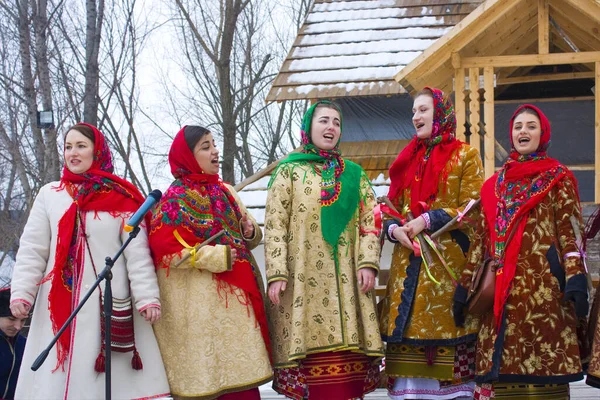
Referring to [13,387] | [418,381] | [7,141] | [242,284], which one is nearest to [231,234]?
[242,284]

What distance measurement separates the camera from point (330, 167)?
4.26 metres

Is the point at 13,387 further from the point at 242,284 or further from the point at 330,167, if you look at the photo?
the point at 330,167

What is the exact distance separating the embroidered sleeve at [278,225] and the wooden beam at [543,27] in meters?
4.62

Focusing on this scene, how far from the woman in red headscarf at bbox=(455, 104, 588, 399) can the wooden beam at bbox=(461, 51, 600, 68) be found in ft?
13.2

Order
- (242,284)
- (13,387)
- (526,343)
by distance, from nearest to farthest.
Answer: (526,343), (242,284), (13,387)

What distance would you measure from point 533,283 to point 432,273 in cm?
52

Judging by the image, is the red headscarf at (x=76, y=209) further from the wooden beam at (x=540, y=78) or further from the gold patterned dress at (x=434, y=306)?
the wooden beam at (x=540, y=78)

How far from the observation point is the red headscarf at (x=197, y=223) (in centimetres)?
406

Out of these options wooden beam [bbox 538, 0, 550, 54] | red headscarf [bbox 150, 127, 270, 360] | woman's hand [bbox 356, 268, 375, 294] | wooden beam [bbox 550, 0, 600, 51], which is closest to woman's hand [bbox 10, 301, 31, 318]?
red headscarf [bbox 150, 127, 270, 360]

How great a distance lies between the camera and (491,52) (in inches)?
328

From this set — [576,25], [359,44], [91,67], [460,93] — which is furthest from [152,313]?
[359,44]

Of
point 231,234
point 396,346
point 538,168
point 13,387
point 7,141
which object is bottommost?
point 13,387

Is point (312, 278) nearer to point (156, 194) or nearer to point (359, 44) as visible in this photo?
point (156, 194)

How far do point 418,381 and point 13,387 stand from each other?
2.26 meters
